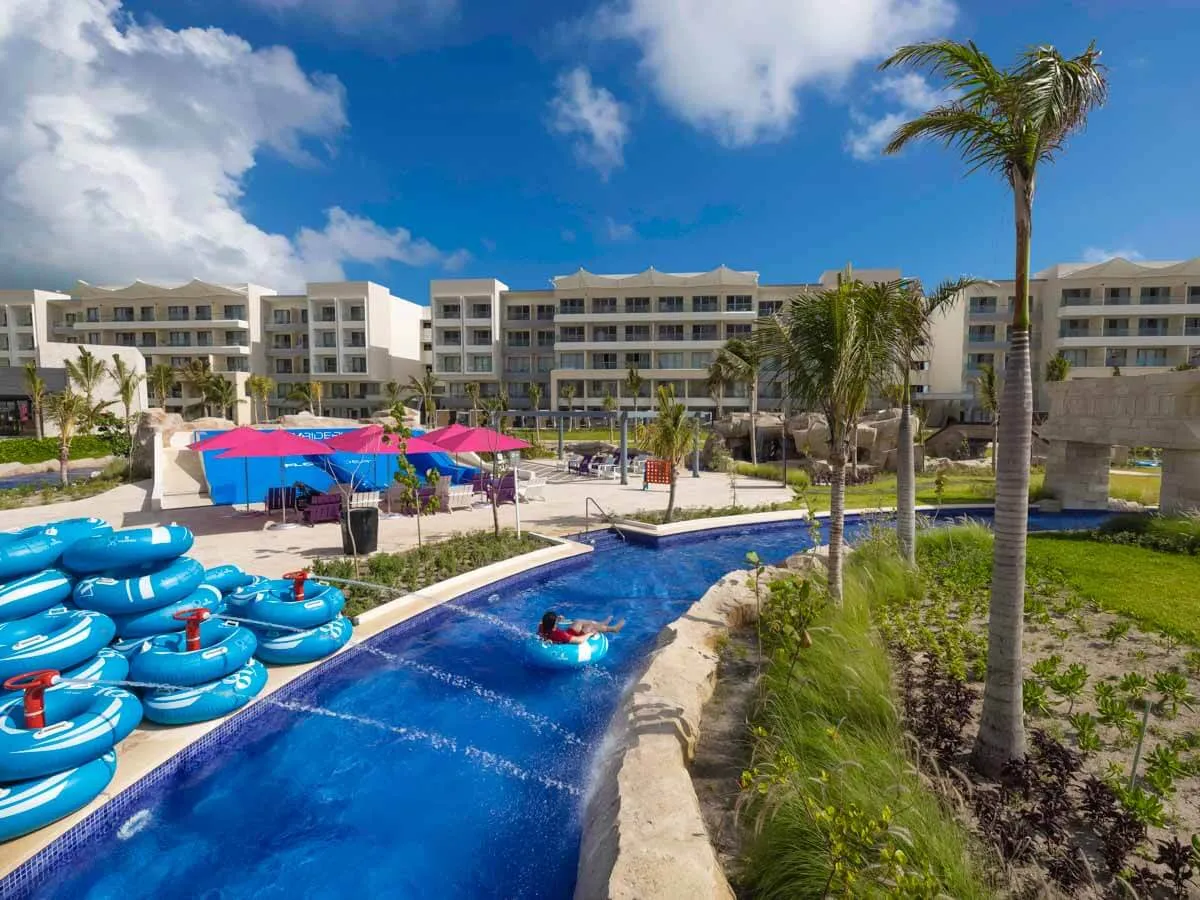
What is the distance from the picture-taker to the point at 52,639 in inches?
199

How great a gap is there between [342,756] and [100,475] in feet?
83.9

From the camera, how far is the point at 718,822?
406 centimetres

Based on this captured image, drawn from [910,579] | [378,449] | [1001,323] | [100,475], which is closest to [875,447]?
[910,579]

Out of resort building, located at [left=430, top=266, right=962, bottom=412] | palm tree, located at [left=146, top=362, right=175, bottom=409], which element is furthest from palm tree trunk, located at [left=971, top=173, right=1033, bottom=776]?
palm tree, located at [left=146, top=362, right=175, bottom=409]

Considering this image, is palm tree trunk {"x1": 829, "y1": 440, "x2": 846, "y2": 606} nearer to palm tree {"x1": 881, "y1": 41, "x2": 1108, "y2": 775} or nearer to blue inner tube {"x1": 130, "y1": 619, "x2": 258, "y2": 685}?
palm tree {"x1": 881, "y1": 41, "x2": 1108, "y2": 775}

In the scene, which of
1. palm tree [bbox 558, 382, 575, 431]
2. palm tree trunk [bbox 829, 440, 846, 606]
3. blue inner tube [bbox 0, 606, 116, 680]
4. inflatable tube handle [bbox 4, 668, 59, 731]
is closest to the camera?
inflatable tube handle [bbox 4, 668, 59, 731]

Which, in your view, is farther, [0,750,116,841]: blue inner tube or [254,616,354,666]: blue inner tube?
[254,616,354,666]: blue inner tube

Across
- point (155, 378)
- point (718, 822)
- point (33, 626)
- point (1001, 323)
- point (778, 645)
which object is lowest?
point (718, 822)

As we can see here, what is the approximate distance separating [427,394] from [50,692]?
50.0 metres

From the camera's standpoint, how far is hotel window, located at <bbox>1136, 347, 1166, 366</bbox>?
162ft

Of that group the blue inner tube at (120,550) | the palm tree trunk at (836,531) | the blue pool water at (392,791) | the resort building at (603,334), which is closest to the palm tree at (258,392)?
the resort building at (603,334)

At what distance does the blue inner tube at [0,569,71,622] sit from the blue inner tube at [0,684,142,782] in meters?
0.96

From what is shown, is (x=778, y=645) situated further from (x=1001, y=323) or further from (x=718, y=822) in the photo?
(x=1001, y=323)

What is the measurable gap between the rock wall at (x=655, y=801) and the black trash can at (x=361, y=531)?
7173 millimetres
